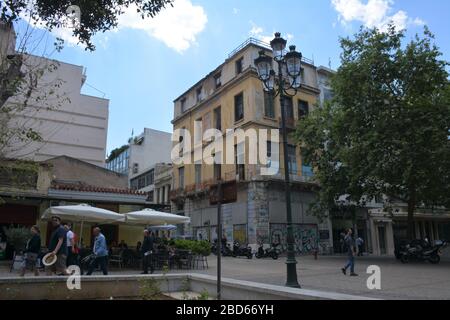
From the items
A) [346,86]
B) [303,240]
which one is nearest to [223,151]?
[303,240]

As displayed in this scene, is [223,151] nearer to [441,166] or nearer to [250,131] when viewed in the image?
[250,131]

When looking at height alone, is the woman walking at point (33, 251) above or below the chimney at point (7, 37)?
below

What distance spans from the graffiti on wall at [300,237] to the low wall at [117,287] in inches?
755

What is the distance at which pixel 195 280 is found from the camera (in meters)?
8.61

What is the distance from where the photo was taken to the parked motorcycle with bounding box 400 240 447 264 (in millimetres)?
19781

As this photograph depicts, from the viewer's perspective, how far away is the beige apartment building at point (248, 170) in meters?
27.9

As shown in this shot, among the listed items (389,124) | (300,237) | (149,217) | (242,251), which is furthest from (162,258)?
(300,237)

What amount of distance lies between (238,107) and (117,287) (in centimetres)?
2441

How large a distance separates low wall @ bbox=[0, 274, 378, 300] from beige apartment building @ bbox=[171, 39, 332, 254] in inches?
684

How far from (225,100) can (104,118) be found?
9901 millimetres

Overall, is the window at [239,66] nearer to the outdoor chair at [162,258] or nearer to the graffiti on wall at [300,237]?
the graffiti on wall at [300,237]

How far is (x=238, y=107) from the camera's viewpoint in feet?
103

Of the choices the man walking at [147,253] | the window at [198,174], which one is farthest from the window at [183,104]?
the man walking at [147,253]

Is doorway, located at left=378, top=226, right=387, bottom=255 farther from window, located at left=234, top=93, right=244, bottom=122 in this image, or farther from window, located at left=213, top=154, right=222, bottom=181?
window, located at left=234, top=93, right=244, bottom=122
